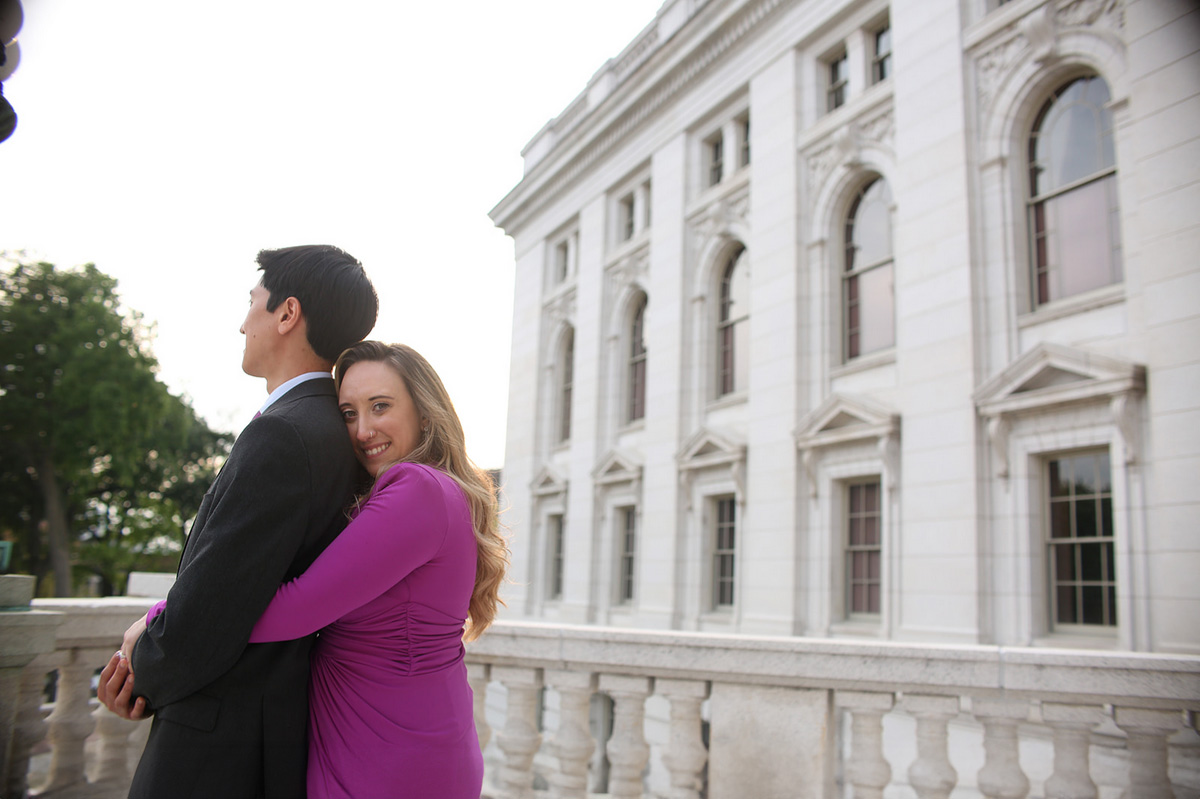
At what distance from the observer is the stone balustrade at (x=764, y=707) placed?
3689 millimetres

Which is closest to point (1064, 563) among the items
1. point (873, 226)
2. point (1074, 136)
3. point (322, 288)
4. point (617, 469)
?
point (1074, 136)

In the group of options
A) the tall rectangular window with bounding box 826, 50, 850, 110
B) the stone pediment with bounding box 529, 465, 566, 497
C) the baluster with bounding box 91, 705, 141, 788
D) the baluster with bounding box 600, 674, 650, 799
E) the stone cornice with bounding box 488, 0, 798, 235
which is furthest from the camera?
the stone pediment with bounding box 529, 465, 566, 497

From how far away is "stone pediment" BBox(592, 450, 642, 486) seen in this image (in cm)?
2059

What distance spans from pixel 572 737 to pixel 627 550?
58.0ft

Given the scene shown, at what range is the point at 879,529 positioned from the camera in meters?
13.9

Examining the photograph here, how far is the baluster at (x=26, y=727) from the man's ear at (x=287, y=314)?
2600mm

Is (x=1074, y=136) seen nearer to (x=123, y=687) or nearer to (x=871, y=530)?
(x=871, y=530)

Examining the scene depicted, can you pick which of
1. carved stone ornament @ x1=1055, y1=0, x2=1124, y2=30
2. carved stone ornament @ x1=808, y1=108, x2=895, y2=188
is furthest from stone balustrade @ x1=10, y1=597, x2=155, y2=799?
carved stone ornament @ x1=808, y1=108, x2=895, y2=188

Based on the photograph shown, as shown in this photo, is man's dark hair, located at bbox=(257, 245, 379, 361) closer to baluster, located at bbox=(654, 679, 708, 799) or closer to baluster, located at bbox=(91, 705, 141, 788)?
baluster, located at bbox=(654, 679, 708, 799)

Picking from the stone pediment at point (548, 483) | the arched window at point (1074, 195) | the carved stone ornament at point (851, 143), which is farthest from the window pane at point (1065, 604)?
the stone pediment at point (548, 483)

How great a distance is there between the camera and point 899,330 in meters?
A: 13.4

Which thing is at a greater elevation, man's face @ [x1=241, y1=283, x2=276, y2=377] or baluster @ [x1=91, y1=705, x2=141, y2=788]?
man's face @ [x1=241, y1=283, x2=276, y2=377]

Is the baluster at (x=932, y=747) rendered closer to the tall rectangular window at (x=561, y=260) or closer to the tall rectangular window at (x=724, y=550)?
the tall rectangular window at (x=724, y=550)

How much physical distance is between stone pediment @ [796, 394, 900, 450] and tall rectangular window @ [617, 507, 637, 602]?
7.65 meters
